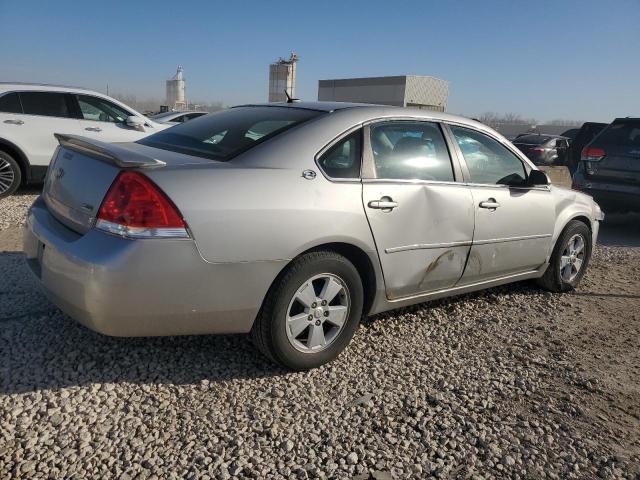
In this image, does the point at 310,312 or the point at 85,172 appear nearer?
the point at 85,172

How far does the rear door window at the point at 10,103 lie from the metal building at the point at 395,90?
5151cm

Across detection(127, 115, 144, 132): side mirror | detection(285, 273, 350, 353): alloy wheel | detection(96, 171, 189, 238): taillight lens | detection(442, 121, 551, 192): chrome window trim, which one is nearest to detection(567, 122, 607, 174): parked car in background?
detection(442, 121, 551, 192): chrome window trim

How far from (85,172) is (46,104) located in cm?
590

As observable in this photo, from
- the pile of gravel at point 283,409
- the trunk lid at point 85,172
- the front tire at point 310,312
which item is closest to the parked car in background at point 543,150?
the pile of gravel at point 283,409

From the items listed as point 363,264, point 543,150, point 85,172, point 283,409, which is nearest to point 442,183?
point 363,264

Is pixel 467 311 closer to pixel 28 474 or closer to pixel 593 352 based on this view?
pixel 593 352

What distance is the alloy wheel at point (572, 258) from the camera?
4863 mm

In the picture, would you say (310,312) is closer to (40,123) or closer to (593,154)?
(40,123)

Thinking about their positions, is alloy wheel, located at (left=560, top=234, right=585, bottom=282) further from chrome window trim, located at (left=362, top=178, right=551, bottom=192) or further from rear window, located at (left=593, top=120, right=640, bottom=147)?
rear window, located at (left=593, top=120, right=640, bottom=147)

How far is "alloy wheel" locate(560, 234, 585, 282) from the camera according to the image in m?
4.86

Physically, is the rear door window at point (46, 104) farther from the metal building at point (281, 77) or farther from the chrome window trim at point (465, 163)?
the metal building at point (281, 77)

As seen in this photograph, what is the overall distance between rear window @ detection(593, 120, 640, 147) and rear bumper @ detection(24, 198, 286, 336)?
7.19 m

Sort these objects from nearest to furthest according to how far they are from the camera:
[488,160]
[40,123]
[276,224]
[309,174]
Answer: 1. [276,224]
2. [309,174]
3. [488,160]
4. [40,123]

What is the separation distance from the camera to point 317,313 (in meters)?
3.00
